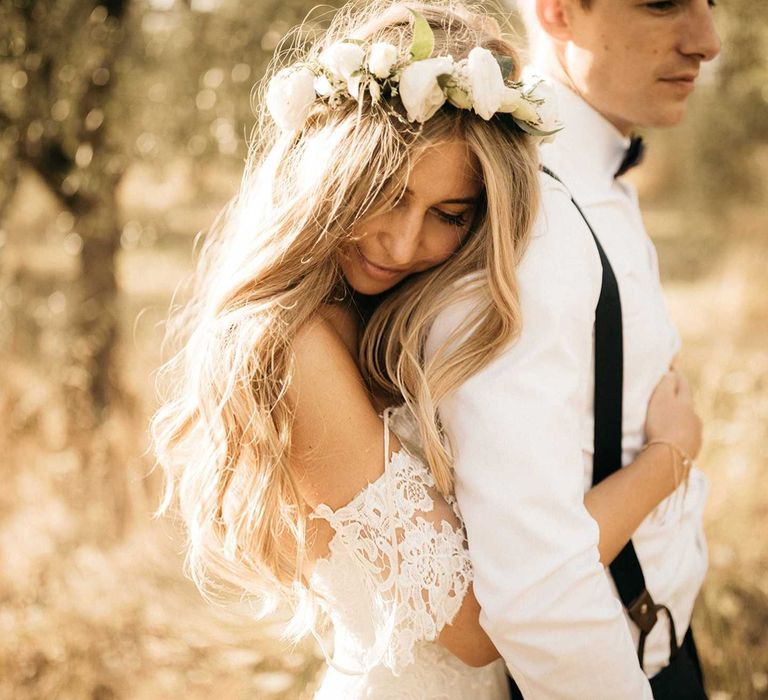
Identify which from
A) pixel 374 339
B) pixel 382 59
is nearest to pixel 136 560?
pixel 374 339

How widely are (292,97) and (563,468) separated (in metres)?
0.95

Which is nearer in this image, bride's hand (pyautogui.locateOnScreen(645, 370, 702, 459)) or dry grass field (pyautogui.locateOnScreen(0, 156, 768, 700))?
bride's hand (pyautogui.locateOnScreen(645, 370, 702, 459))

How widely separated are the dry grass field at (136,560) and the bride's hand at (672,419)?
1490 mm

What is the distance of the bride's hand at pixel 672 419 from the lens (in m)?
1.91

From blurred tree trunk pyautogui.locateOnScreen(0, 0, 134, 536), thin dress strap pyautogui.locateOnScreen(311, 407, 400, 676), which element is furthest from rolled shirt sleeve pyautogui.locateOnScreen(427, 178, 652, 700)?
blurred tree trunk pyautogui.locateOnScreen(0, 0, 134, 536)

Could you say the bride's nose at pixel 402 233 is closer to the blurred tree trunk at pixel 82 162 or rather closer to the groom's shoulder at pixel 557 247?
the groom's shoulder at pixel 557 247

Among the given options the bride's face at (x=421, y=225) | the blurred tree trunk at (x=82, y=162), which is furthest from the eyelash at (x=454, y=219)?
the blurred tree trunk at (x=82, y=162)

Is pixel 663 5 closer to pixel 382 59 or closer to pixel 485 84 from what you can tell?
pixel 485 84

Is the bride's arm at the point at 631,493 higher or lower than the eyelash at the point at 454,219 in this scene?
lower

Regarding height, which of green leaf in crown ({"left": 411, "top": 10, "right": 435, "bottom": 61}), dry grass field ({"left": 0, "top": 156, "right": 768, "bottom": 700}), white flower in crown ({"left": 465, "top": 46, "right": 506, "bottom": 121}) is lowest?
dry grass field ({"left": 0, "top": 156, "right": 768, "bottom": 700})

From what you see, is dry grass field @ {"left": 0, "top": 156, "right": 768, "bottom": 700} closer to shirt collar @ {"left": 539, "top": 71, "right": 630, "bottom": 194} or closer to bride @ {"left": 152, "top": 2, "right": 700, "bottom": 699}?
bride @ {"left": 152, "top": 2, "right": 700, "bottom": 699}

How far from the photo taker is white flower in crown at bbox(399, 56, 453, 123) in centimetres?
159

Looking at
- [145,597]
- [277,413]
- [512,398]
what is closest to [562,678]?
[512,398]

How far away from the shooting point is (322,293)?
5.62 ft
